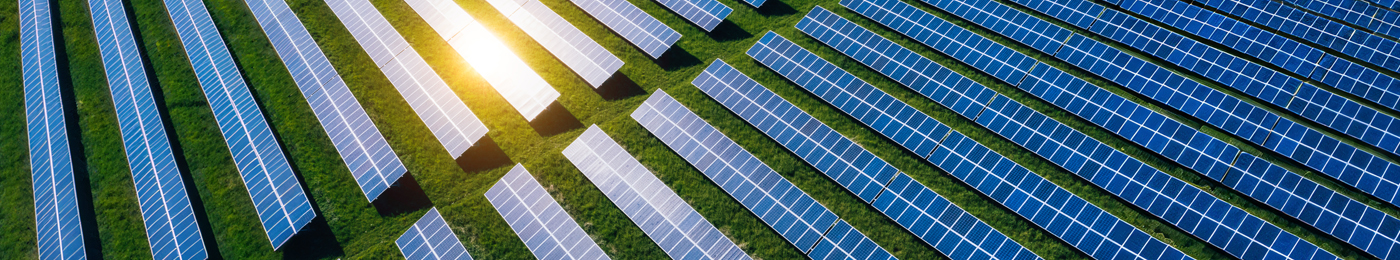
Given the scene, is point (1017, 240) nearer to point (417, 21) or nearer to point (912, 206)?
point (912, 206)

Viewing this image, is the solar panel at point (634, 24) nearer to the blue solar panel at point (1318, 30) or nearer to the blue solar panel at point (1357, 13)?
the blue solar panel at point (1318, 30)

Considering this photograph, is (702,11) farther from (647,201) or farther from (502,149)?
(502,149)

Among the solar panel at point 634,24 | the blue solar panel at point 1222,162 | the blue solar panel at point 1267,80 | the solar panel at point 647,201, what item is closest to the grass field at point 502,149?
the blue solar panel at point 1222,162

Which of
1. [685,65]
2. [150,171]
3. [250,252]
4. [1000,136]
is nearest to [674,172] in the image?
[685,65]

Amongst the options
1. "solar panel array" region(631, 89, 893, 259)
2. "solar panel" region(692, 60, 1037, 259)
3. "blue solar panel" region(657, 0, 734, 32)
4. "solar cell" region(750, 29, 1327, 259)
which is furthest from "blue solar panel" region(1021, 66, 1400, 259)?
"blue solar panel" region(657, 0, 734, 32)

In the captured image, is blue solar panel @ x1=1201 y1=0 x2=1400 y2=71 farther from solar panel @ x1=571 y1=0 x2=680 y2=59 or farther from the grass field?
solar panel @ x1=571 y1=0 x2=680 y2=59

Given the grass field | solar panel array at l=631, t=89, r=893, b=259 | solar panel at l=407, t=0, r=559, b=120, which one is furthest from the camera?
solar panel at l=407, t=0, r=559, b=120

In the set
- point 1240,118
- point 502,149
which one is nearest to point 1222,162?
point 1240,118
